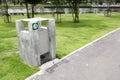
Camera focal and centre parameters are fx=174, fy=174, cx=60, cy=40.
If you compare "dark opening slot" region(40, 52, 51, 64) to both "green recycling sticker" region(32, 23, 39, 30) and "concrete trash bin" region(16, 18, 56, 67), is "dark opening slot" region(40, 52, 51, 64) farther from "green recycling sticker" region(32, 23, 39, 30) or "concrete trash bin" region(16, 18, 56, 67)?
"green recycling sticker" region(32, 23, 39, 30)

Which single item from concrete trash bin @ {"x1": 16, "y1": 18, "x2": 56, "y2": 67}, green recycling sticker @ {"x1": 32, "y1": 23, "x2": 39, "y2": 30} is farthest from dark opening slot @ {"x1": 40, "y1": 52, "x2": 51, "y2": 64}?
green recycling sticker @ {"x1": 32, "y1": 23, "x2": 39, "y2": 30}

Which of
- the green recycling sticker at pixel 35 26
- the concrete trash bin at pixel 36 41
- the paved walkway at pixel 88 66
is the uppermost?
the green recycling sticker at pixel 35 26

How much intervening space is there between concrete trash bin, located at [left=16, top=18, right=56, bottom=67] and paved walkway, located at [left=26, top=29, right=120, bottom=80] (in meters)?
0.60

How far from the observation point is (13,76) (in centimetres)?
570

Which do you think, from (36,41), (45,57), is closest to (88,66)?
(45,57)

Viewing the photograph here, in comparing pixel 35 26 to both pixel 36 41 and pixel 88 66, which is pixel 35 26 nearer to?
pixel 36 41

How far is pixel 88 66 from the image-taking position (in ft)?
21.1

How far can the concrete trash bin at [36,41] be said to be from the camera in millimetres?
6059

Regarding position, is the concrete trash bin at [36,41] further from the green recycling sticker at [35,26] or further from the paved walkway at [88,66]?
the paved walkway at [88,66]

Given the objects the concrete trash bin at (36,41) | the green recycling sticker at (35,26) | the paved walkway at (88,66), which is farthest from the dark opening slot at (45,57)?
the green recycling sticker at (35,26)

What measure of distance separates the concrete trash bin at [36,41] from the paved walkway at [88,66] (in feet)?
1.98

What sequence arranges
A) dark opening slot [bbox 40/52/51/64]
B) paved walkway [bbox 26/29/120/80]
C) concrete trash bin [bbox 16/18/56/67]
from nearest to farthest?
paved walkway [bbox 26/29/120/80] → concrete trash bin [bbox 16/18/56/67] → dark opening slot [bbox 40/52/51/64]

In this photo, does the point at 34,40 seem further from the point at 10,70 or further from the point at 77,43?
the point at 77,43

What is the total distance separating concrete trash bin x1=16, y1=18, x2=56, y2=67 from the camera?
6059 mm
